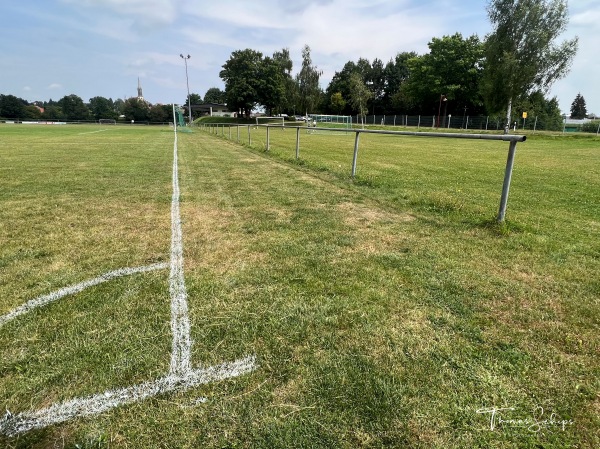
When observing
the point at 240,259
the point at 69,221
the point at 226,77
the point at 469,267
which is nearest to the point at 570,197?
the point at 469,267

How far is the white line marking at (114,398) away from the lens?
1.69 metres

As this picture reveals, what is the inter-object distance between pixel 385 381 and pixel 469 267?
6.54 ft

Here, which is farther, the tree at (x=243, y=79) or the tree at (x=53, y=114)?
the tree at (x=53, y=114)

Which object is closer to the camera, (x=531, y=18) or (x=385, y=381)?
(x=385, y=381)

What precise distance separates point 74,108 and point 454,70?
11983 cm

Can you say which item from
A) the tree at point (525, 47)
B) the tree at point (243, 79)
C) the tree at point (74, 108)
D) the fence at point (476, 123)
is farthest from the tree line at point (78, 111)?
the tree at point (525, 47)

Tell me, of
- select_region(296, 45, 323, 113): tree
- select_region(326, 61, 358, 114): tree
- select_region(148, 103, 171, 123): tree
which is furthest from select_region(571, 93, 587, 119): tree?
select_region(148, 103, 171, 123): tree

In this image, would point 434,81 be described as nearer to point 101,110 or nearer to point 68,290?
point 68,290

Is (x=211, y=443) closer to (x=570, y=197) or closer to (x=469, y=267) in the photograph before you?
(x=469, y=267)

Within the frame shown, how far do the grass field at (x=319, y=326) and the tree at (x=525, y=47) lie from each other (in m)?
35.4

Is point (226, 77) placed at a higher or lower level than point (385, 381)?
higher

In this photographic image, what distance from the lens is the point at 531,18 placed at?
31.6m

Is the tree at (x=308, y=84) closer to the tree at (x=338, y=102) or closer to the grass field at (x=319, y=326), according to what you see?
the tree at (x=338, y=102)

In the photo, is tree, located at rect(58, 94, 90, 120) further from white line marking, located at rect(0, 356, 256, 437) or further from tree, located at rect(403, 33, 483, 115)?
white line marking, located at rect(0, 356, 256, 437)
